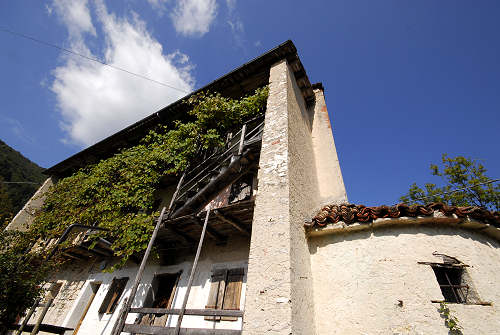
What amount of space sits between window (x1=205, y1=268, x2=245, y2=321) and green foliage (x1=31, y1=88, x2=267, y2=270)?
8.02 feet

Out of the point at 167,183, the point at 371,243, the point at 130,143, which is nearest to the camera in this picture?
the point at 371,243

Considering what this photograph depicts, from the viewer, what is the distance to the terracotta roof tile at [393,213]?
3.53 metres

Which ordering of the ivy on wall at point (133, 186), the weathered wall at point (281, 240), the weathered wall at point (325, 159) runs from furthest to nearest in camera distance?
the ivy on wall at point (133, 186)
the weathered wall at point (325, 159)
the weathered wall at point (281, 240)

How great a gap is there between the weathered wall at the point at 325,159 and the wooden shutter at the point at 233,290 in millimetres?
2891

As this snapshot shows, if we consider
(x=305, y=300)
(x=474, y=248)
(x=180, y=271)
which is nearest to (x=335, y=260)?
(x=305, y=300)

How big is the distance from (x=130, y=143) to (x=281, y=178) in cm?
994

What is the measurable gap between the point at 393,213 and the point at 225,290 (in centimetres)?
386

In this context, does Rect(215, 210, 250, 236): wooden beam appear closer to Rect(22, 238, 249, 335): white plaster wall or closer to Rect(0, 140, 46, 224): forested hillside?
Rect(22, 238, 249, 335): white plaster wall

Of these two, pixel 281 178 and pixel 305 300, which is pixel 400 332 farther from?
pixel 281 178

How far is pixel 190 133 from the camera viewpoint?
780cm

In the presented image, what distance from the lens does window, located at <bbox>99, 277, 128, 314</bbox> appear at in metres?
6.75

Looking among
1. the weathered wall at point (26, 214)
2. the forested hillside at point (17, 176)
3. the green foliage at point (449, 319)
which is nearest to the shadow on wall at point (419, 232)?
the green foliage at point (449, 319)

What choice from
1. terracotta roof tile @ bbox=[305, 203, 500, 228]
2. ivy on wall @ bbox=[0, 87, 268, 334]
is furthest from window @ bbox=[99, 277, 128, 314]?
terracotta roof tile @ bbox=[305, 203, 500, 228]

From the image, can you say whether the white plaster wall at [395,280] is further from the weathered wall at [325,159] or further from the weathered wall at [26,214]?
the weathered wall at [26,214]
